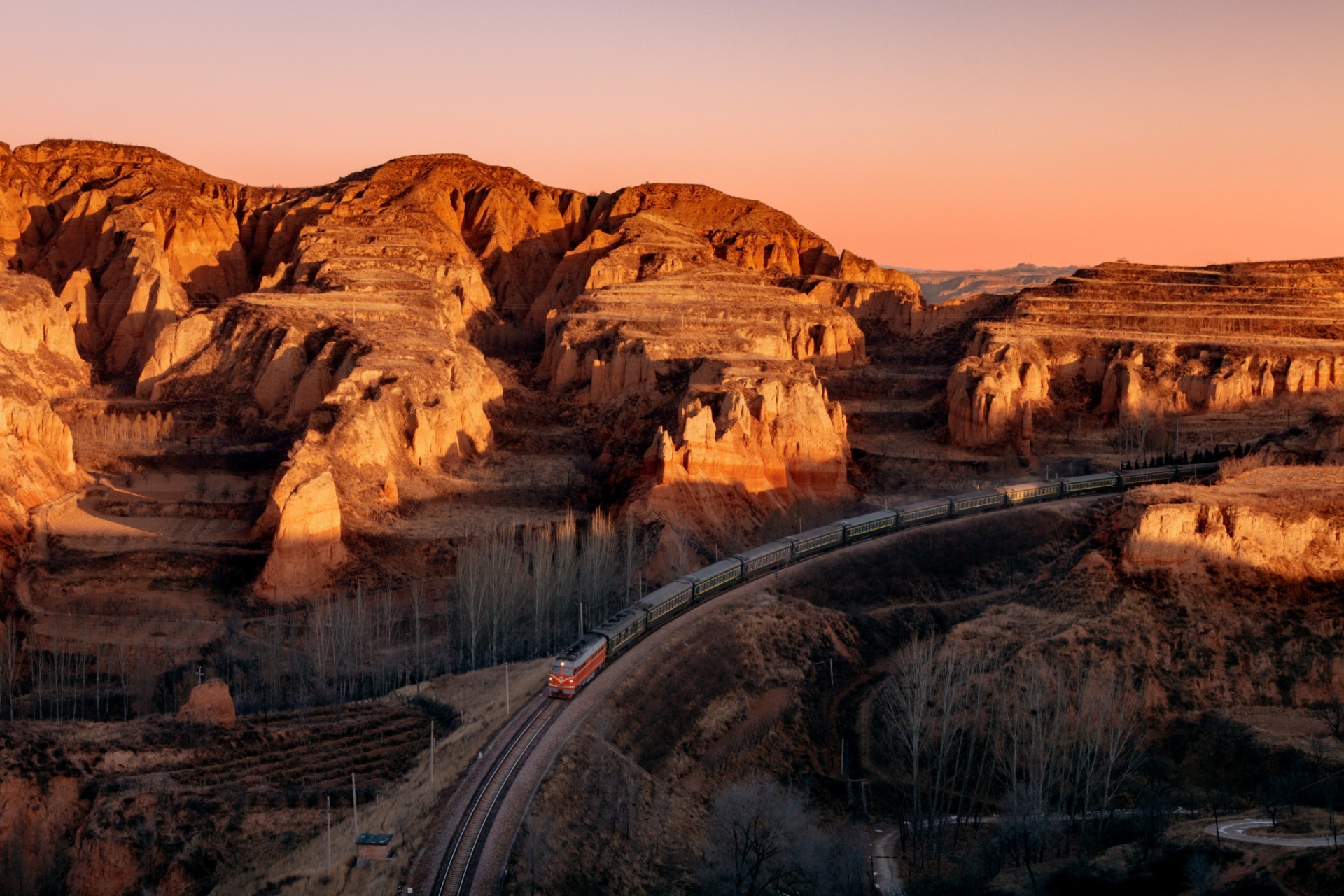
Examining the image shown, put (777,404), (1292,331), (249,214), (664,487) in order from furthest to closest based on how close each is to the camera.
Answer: (249,214)
(1292,331)
(777,404)
(664,487)

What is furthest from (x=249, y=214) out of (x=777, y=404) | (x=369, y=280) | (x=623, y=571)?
(x=623, y=571)

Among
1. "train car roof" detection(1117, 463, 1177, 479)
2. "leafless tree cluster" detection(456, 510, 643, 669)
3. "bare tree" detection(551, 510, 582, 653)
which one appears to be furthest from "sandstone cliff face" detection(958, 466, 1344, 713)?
"train car roof" detection(1117, 463, 1177, 479)

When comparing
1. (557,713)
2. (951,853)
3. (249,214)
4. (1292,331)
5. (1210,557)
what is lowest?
(951,853)

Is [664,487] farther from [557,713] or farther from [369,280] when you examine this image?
[369,280]

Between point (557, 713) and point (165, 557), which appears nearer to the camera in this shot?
point (557, 713)

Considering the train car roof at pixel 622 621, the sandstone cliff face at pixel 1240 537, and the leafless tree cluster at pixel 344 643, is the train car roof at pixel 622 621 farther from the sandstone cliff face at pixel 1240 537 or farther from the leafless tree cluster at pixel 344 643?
the sandstone cliff face at pixel 1240 537

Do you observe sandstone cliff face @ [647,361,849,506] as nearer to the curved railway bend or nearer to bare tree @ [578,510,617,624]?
bare tree @ [578,510,617,624]
